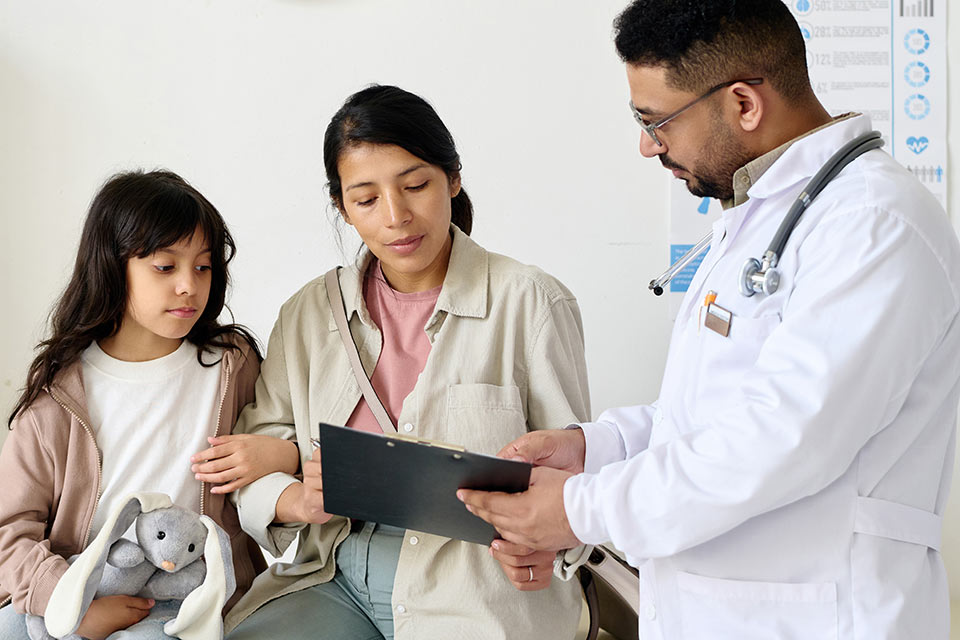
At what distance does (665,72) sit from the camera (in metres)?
1.12

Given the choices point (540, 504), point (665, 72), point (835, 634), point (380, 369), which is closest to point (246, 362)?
point (380, 369)

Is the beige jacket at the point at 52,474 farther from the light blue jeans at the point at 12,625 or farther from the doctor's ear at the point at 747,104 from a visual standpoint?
the doctor's ear at the point at 747,104

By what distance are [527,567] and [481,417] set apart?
25 cm

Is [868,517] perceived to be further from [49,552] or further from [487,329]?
[49,552]

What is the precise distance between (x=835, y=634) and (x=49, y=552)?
1.13 metres

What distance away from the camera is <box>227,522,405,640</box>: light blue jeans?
1.45 m

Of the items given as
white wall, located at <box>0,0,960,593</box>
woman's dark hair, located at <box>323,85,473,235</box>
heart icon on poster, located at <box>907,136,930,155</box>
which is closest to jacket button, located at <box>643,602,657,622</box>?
woman's dark hair, located at <box>323,85,473,235</box>

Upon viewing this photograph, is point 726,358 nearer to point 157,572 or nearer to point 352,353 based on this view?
point 352,353

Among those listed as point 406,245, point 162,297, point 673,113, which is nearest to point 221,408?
point 162,297

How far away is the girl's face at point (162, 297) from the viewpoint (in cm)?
150

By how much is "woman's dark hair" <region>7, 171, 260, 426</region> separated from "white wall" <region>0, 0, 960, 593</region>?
0.82 metres

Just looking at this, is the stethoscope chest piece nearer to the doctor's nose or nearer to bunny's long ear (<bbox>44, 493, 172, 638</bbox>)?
the doctor's nose

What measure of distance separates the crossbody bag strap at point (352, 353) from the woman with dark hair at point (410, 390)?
0.01 metres

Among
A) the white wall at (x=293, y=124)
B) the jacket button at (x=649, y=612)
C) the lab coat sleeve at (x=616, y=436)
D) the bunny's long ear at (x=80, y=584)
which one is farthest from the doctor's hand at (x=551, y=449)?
the white wall at (x=293, y=124)
